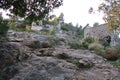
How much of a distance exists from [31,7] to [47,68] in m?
2.35

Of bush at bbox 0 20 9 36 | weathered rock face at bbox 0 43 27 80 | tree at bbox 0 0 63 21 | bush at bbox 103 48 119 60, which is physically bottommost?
bush at bbox 103 48 119 60

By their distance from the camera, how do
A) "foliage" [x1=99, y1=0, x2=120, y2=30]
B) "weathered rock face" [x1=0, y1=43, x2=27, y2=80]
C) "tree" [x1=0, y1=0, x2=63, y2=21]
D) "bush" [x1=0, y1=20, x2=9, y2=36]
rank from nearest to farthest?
"weathered rock face" [x1=0, y1=43, x2=27, y2=80], "tree" [x1=0, y1=0, x2=63, y2=21], "bush" [x1=0, y1=20, x2=9, y2=36], "foliage" [x1=99, y1=0, x2=120, y2=30]

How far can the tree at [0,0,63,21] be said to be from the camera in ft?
30.2

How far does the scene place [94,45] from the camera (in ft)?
57.7

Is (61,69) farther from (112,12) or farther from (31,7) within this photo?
(112,12)

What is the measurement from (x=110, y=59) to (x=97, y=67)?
3.41 meters

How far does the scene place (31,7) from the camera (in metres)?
9.40

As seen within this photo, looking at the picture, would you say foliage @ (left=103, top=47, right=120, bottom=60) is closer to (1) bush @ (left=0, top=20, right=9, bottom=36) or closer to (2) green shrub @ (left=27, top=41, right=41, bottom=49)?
(2) green shrub @ (left=27, top=41, right=41, bottom=49)

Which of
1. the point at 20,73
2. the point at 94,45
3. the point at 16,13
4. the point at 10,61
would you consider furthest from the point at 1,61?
the point at 94,45

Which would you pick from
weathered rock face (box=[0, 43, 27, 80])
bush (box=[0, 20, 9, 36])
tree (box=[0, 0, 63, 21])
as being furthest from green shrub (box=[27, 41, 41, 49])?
tree (box=[0, 0, 63, 21])

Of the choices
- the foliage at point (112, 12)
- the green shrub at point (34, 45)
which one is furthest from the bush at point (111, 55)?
the green shrub at point (34, 45)

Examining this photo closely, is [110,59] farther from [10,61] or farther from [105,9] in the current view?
[10,61]

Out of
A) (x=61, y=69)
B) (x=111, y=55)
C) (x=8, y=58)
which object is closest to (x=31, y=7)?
(x=8, y=58)

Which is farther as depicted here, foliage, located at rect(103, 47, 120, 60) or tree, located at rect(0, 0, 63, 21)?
→ foliage, located at rect(103, 47, 120, 60)
